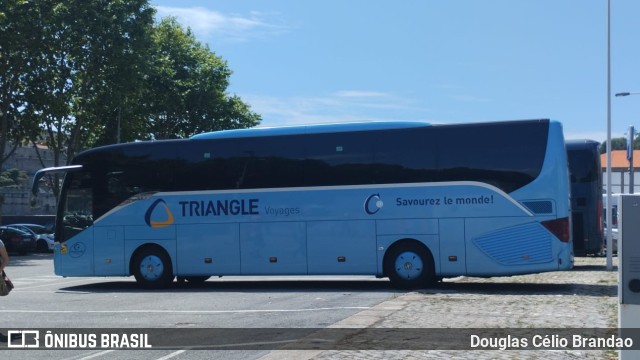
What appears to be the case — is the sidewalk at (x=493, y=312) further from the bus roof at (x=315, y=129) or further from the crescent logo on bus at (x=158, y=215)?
the crescent logo on bus at (x=158, y=215)

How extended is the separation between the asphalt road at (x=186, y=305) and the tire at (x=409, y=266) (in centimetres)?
45

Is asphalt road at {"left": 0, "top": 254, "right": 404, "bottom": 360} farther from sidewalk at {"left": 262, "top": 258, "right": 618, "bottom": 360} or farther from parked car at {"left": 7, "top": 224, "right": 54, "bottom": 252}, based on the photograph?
parked car at {"left": 7, "top": 224, "right": 54, "bottom": 252}

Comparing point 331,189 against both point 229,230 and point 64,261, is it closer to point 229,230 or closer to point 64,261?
point 229,230

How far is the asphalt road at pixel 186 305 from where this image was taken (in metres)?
11.2

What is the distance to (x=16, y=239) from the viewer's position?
43.9 metres

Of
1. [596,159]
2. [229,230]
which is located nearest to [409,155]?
[229,230]

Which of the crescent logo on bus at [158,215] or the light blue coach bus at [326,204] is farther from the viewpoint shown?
the crescent logo on bus at [158,215]

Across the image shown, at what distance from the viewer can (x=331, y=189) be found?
19.7 meters

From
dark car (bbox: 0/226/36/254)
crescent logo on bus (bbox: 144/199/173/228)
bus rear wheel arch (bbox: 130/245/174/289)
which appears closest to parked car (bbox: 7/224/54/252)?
dark car (bbox: 0/226/36/254)

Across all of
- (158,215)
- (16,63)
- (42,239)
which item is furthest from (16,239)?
(158,215)

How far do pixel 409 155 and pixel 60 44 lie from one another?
102 ft

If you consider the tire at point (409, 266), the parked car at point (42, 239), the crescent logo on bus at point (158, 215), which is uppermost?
the crescent logo on bus at point (158, 215)

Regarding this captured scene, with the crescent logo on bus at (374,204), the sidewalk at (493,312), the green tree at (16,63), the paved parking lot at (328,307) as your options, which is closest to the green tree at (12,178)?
the green tree at (16,63)

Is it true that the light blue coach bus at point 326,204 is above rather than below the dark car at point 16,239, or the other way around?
above
